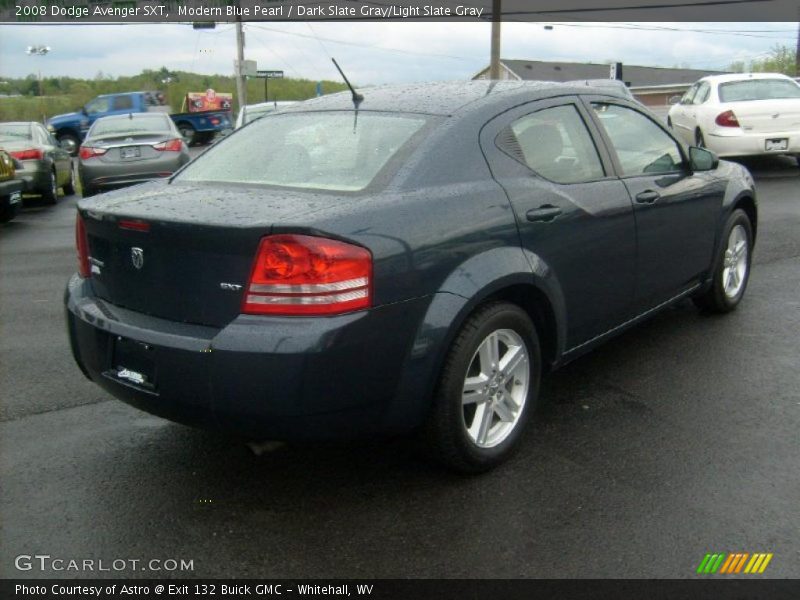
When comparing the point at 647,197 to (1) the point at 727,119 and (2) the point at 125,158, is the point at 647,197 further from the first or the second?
(2) the point at 125,158

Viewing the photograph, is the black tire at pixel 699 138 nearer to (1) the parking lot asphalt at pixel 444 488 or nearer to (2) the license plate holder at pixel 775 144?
(2) the license plate holder at pixel 775 144

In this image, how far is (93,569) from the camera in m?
2.87

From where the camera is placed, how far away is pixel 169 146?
13.2 metres

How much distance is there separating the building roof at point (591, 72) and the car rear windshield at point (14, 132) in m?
45.8

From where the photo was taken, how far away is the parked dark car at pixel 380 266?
2908 millimetres

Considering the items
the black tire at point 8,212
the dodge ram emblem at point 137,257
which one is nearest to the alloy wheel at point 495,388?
the dodge ram emblem at point 137,257

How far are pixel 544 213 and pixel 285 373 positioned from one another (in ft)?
4.88

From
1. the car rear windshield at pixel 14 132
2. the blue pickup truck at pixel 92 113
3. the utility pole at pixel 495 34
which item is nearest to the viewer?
the car rear windshield at pixel 14 132

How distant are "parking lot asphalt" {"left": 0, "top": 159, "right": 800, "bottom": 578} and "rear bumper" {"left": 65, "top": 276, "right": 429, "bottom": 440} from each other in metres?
0.40

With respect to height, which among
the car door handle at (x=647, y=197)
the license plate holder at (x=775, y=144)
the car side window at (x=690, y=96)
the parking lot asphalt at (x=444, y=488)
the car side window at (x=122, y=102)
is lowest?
the parking lot asphalt at (x=444, y=488)

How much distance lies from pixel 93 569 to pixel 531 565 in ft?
4.97

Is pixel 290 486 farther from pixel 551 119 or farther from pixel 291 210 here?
pixel 551 119

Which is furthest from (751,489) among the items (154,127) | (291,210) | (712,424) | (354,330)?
(154,127)

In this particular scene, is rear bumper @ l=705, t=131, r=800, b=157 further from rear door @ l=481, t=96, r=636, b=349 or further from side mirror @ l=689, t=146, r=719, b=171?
rear door @ l=481, t=96, r=636, b=349
